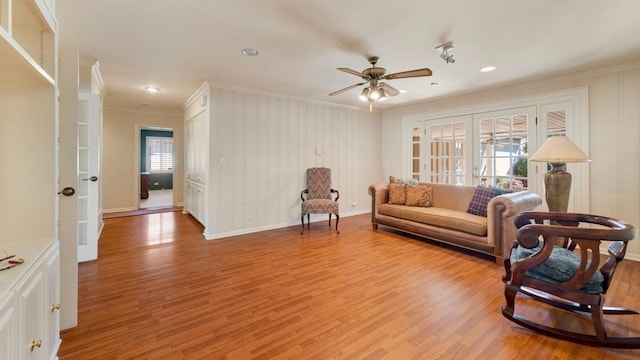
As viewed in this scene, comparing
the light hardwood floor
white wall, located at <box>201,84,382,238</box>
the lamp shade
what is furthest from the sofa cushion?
white wall, located at <box>201,84,382,238</box>

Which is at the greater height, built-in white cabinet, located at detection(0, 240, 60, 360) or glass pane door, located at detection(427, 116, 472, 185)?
glass pane door, located at detection(427, 116, 472, 185)

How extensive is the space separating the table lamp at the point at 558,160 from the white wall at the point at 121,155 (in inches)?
294

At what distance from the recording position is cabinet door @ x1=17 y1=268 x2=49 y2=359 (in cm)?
112

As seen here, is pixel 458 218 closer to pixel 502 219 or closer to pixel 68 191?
pixel 502 219

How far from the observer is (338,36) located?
264 centimetres

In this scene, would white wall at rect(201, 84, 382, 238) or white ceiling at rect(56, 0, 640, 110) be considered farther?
white wall at rect(201, 84, 382, 238)

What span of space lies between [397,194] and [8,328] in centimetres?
447

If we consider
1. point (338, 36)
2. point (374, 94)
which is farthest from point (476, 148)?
point (338, 36)

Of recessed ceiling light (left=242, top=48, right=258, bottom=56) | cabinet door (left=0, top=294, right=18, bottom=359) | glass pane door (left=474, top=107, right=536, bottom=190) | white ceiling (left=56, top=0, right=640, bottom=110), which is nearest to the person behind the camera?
cabinet door (left=0, top=294, right=18, bottom=359)

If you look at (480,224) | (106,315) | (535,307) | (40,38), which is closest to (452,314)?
(535,307)

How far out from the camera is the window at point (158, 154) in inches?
414

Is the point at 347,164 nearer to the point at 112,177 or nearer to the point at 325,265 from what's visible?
the point at 325,265

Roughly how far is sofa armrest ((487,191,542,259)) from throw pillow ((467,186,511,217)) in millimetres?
351

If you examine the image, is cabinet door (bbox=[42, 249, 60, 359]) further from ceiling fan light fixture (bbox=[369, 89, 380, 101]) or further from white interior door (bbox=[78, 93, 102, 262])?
ceiling fan light fixture (bbox=[369, 89, 380, 101])
